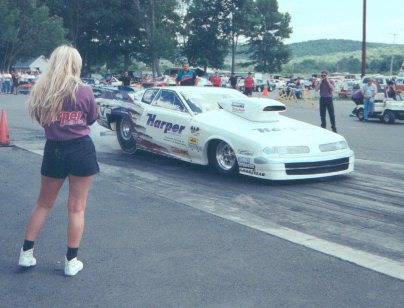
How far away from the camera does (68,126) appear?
14.7 ft

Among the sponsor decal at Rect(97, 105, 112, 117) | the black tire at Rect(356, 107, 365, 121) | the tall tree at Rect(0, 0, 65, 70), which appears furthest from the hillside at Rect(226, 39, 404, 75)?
the sponsor decal at Rect(97, 105, 112, 117)

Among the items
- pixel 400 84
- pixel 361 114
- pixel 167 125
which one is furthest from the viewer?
pixel 400 84

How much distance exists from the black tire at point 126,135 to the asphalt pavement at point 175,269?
423 cm

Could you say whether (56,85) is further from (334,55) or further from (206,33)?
(334,55)

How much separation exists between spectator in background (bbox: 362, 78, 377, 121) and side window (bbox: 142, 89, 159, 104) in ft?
37.4

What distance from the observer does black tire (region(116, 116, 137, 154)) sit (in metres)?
10.9

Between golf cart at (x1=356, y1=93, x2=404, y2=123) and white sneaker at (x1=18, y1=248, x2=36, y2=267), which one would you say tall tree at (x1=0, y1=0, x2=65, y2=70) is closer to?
golf cart at (x1=356, y1=93, x2=404, y2=123)

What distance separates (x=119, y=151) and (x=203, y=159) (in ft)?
9.30

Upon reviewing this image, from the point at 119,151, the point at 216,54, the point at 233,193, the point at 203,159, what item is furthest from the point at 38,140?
the point at 216,54

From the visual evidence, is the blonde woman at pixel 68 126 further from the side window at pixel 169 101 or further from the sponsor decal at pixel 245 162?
the side window at pixel 169 101

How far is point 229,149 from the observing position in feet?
28.7

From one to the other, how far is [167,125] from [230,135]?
150 centimetres

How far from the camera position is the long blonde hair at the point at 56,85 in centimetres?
445

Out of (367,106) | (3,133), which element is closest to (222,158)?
(3,133)
